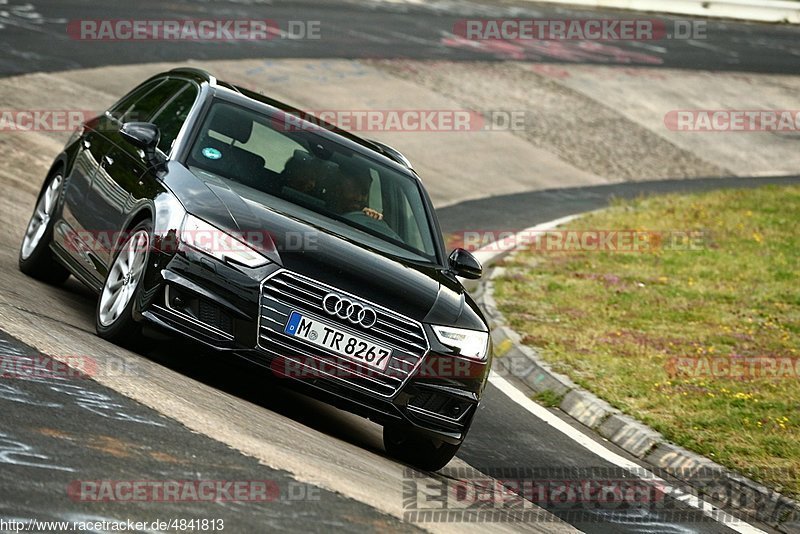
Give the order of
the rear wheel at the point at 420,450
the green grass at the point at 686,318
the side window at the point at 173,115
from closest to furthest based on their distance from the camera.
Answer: the rear wheel at the point at 420,450 → the side window at the point at 173,115 → the green grass at the point at 686,318

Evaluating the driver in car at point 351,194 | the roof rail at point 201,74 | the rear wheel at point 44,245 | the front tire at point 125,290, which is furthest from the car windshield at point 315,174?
the rear wheel at point 44,245

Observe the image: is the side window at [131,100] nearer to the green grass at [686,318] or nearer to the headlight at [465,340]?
the headlight at [465,340]

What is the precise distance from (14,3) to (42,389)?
61.3 ft

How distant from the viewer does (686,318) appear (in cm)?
1248

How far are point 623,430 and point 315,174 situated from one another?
2.83 m

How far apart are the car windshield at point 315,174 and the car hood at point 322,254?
0.21m

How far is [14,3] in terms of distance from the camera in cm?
2302

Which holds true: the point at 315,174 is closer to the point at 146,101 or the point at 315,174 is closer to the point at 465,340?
the point at 465,340

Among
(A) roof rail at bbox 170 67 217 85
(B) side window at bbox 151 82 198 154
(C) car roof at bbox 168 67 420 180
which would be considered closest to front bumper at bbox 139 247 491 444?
(B) side window at bbox 151 82 198 154

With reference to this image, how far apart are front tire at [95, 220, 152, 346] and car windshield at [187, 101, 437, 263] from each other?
2.06ft

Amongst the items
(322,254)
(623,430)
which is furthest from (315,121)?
(623,430)

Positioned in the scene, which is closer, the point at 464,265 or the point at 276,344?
the point at 276,344

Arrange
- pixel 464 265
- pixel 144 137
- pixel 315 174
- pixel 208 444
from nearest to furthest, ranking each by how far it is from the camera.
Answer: pixel 208 444
pixel 144 137
pixel 315 174
pixel 464 265

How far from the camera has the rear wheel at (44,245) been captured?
29.8 feet
